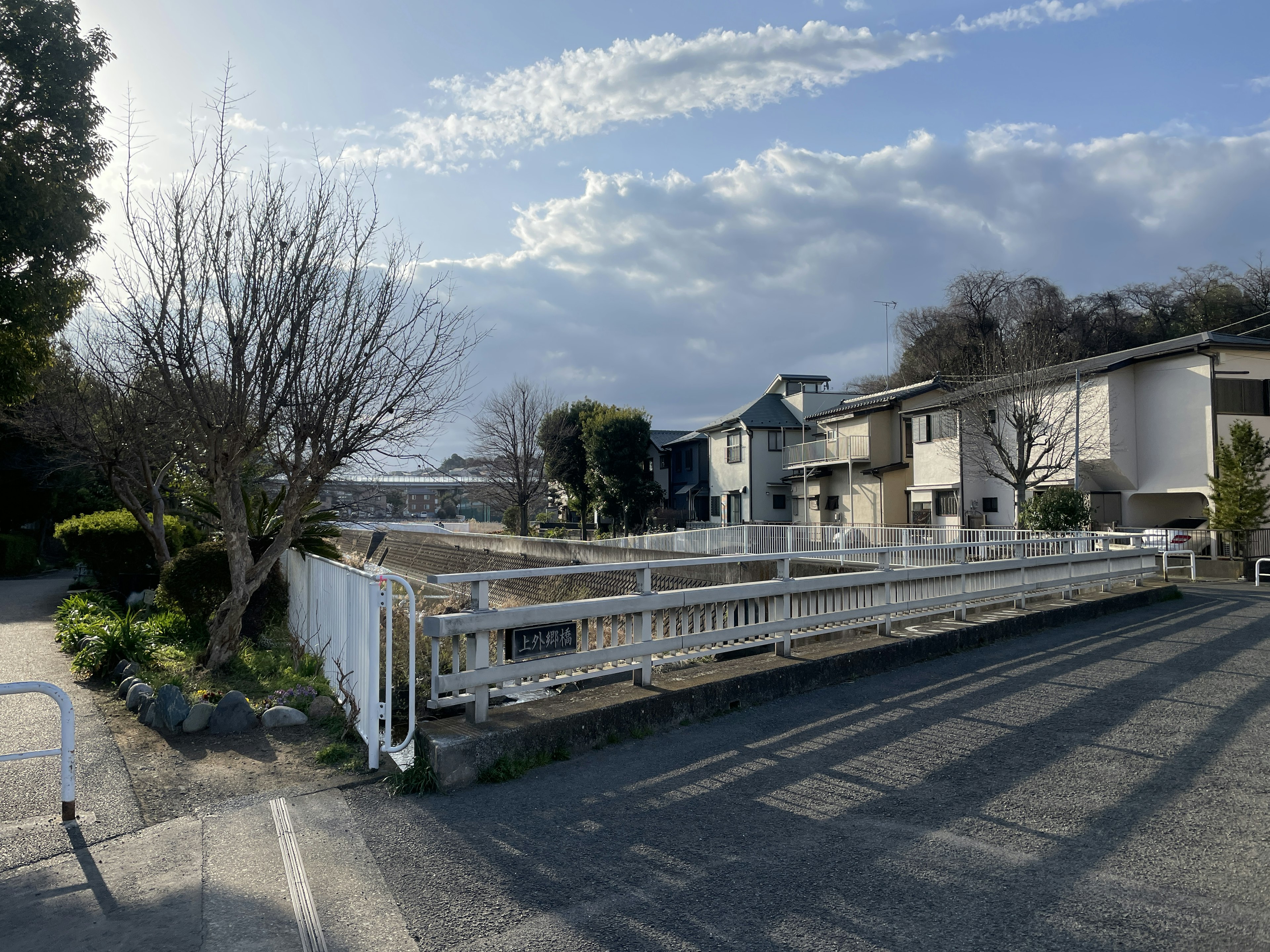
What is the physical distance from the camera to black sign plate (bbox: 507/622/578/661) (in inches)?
224

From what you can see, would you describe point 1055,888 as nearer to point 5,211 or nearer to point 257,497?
point 257,497

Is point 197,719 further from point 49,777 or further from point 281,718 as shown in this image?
point 49,777

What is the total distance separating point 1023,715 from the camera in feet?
21.5

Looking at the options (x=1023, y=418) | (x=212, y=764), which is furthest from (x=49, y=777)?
(x=1023, y=418)

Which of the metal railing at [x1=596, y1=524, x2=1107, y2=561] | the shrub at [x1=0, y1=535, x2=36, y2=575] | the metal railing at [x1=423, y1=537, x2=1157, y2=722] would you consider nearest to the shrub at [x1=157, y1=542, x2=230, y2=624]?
the metal railing at [x1=423, y1=537, x2=1157, y2=722]

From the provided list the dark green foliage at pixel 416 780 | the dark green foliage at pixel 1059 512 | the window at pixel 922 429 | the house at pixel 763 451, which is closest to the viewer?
the dark green foliage at pixel 416 780

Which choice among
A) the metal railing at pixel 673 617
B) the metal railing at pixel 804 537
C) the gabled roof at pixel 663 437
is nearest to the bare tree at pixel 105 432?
the metal railing at pixel 673 617

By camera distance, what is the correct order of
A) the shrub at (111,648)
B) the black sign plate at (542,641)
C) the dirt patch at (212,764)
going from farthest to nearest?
1. the shrub at (111,648)
2. the black sign plate at (542,641)
3. the dirt patch at (212,764)

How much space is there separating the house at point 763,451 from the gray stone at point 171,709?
38766 mm

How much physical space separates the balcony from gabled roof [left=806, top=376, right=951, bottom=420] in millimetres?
1328

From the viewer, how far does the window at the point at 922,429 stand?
3566 cm

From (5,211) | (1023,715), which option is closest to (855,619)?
(1023,715)

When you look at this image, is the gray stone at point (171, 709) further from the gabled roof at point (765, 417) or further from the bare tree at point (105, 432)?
the gabled roof at point (765, 417)

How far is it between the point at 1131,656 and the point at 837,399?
132 ft
